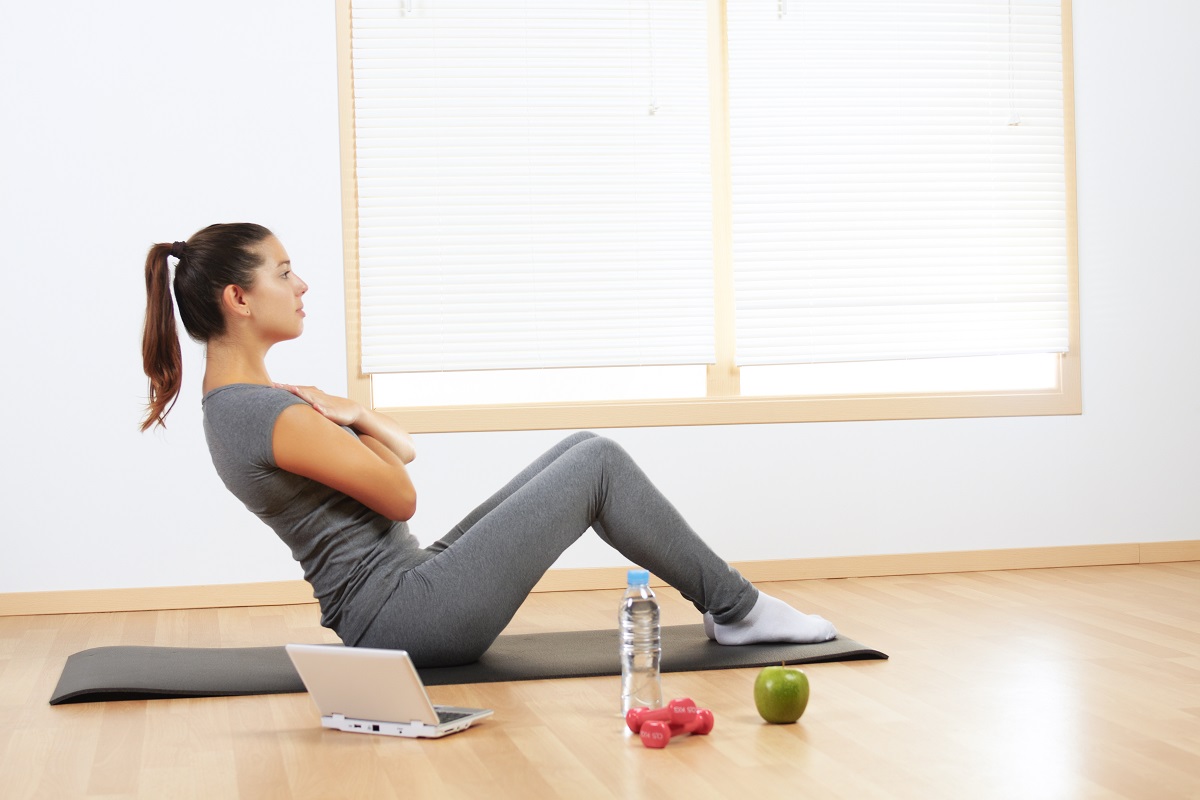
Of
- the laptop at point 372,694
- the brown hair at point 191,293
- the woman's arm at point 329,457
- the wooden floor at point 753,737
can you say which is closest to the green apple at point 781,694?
the wooden floor at point 753,737

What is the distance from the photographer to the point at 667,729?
2.14 m

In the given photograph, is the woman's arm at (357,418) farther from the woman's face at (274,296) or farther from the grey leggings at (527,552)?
the grey leggings at (527,552)

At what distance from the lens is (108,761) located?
85.4 inches

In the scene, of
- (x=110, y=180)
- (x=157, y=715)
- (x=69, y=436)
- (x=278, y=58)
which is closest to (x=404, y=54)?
(x=278, y=58)

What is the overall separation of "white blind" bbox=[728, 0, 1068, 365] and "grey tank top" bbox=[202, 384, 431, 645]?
6.76ft

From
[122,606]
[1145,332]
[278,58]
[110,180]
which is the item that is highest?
[278,58]

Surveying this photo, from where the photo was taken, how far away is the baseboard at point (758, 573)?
13.1 ft

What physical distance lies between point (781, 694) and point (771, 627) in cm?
72

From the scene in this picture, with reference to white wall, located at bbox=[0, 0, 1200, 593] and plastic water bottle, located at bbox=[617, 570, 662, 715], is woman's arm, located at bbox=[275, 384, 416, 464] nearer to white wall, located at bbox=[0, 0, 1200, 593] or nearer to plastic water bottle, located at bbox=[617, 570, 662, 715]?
plastic water bottle, located at bbox=[617, 570, 662, 715]

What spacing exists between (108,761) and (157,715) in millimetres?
350

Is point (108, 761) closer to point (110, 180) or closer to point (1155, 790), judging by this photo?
point (1155, 790)

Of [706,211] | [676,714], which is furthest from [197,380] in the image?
[676,714]

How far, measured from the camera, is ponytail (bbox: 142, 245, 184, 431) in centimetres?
252

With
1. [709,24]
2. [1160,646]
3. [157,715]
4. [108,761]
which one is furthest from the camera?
[709,24]
